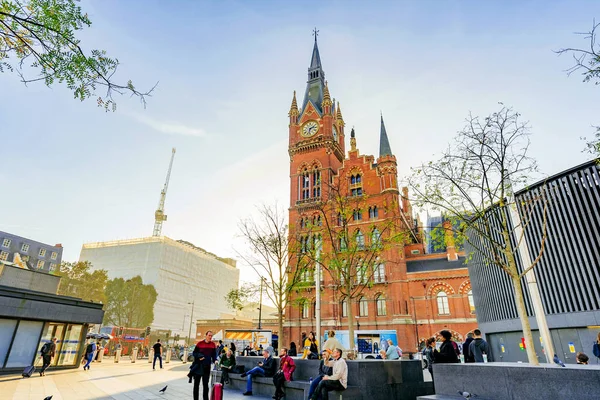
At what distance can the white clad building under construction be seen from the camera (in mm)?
58875

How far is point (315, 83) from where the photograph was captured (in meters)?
58.4

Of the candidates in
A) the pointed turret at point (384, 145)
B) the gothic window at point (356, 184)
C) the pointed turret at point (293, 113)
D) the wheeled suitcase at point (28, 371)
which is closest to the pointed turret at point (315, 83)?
the pointed turret at point (293, 113)

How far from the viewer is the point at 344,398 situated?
758cm

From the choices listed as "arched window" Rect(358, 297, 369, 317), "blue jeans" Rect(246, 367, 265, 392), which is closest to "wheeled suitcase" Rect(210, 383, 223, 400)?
"blue jeans" Rect(246, 367, 265, 392)

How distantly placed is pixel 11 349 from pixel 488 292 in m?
29.6

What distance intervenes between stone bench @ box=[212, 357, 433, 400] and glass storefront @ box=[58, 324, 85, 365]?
13.6 metres

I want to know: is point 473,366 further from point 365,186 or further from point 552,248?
point 365,186

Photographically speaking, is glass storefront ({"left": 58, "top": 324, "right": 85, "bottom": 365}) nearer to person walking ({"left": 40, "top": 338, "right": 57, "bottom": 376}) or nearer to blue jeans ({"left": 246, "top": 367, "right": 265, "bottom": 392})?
Result: person walking ({"left": 40, "top": 338, "right": 57, "bottom": 376})

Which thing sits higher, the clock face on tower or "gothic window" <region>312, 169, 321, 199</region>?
the clock face on tower

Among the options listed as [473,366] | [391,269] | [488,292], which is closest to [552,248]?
[488,292]

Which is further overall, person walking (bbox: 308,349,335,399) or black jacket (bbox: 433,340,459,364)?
black jacket (bbox: 433,340,459,364)

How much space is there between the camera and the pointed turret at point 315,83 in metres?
54.9

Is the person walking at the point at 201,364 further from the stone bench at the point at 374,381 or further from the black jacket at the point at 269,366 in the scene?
the black jacket at the point at 269,366

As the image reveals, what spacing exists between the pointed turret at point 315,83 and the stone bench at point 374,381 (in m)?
47.1
